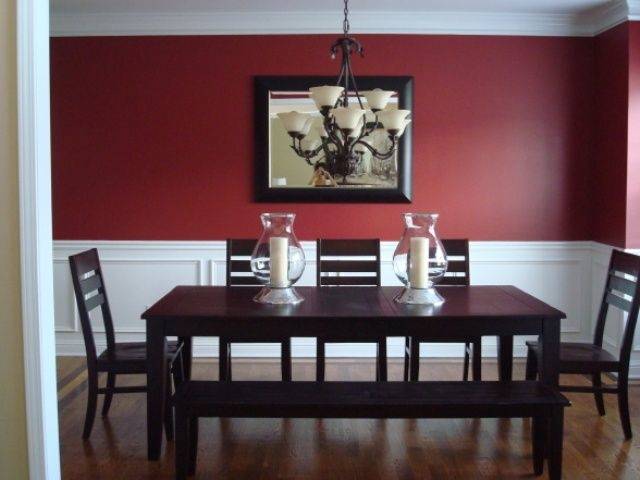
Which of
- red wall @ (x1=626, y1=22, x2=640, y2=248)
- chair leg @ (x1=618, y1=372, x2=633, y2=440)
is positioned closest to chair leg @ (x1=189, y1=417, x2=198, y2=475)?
chair leg @ (x1=618, y1=372, x2=633, y2=440)

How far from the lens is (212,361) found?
4.80m

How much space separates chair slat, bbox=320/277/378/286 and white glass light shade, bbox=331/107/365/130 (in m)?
1.19

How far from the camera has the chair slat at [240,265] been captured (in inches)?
151

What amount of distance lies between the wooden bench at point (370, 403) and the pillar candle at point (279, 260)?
522mm

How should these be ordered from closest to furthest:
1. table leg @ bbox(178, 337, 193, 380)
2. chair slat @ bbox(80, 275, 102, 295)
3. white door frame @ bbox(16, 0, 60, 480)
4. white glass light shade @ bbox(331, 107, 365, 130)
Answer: white door frame @ bbox(16, 0, 60, 480)
white glass light shade @ bbox(331, 107, 365, 130)
chair slat @ bbox(80, 275, 102, 295)
table leg @ bbox(178, 337, 193, 380)

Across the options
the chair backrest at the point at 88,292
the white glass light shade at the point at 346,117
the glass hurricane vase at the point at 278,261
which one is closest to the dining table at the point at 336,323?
the glass hurricane vase at the point at 278,261

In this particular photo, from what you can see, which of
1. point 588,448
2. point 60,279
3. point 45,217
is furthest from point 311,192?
point 45,217

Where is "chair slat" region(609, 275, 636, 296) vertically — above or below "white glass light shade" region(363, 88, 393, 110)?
below

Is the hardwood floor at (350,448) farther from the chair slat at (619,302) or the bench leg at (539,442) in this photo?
the chair slat at (619,302)

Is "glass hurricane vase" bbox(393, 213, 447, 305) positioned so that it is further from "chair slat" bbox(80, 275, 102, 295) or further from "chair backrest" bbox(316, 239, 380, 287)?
"chair slat" bbox(80, 275, 102, 295)

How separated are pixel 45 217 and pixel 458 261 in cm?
242

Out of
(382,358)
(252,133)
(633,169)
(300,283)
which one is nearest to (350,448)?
(382,358)

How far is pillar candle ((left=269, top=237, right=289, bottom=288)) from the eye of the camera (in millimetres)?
3125

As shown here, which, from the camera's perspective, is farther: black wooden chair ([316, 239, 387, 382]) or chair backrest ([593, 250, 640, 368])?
black wooden chair ([316, 239, 387, 382])
